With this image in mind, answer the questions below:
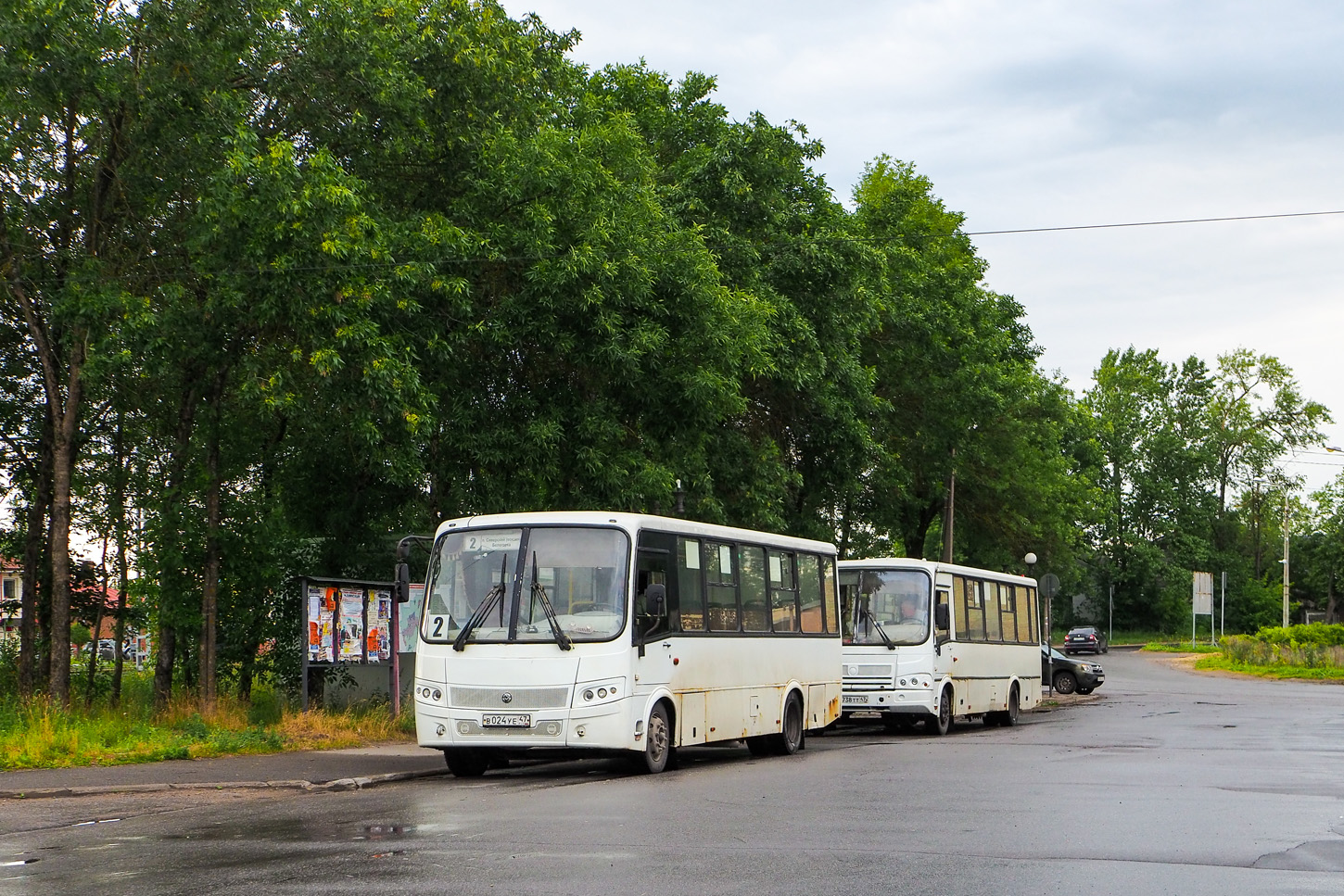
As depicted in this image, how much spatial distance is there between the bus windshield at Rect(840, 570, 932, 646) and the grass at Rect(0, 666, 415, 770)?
25.6 ft

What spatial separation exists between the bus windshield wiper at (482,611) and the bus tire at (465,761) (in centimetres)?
114

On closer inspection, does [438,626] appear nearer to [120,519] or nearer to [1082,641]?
[120,519]

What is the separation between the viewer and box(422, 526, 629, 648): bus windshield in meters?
15.9

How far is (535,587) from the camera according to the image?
16094 mm

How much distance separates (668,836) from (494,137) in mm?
15200

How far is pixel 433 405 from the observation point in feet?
71.2

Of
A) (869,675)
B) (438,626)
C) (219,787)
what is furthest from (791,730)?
(219,787)

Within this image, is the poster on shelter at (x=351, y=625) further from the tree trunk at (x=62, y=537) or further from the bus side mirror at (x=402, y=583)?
the tree trunk at (x=62, y=537)

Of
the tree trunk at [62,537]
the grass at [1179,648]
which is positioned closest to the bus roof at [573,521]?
the tree trunk at [62,537]

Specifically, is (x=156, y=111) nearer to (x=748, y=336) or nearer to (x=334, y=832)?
(x=748, y=336)

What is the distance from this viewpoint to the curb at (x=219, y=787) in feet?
44.5

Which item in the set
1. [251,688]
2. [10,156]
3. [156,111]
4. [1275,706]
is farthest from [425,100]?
[1275,706]

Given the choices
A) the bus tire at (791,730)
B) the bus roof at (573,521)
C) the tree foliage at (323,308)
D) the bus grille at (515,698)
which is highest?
the tree foliage at (323,308)

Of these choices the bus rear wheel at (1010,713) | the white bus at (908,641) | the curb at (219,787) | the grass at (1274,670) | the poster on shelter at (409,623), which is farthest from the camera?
the grass at (1274,670)
